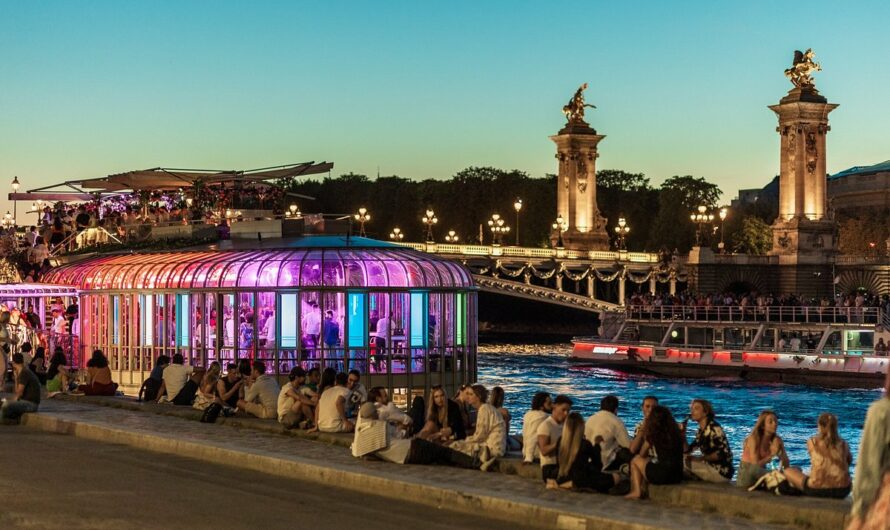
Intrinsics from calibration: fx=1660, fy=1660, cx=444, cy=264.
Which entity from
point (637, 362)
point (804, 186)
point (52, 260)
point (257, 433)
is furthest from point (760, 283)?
point (257, 433)

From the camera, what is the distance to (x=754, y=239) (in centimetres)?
12081

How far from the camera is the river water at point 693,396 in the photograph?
1556 inches

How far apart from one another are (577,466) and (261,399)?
8.53 meters

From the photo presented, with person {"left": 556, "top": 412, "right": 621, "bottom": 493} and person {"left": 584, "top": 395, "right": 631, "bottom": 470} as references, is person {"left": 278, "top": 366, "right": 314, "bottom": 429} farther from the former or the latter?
person {"left": 556, "top": 412, "right": 621, "bottom": 493}

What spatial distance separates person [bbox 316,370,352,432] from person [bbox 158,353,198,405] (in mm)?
5334

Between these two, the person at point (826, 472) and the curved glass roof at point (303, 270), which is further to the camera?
the curved glass roof at point (303, 270)

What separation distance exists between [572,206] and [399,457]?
94.2 metres

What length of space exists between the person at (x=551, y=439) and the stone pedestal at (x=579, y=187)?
305ft

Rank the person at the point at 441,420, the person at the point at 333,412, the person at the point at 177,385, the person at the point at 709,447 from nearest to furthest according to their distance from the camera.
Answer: the person at the point at 709,447 < the person at the point at 441,420 < the person at the point at 333,412 < the person at the point at 177,385

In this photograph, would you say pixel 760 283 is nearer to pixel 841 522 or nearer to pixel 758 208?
pixel 758 208

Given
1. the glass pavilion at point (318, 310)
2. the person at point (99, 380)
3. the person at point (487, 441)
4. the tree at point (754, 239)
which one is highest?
the tree at point (754, 239)

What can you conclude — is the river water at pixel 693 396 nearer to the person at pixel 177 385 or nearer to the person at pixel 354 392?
the person at pixel 177 385

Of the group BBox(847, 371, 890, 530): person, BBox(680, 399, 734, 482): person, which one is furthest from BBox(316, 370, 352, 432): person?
BBox(847, 371, 890, 530): person

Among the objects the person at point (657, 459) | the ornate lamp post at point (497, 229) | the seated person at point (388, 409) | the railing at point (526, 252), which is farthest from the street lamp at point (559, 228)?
the person at point (657, 459)
